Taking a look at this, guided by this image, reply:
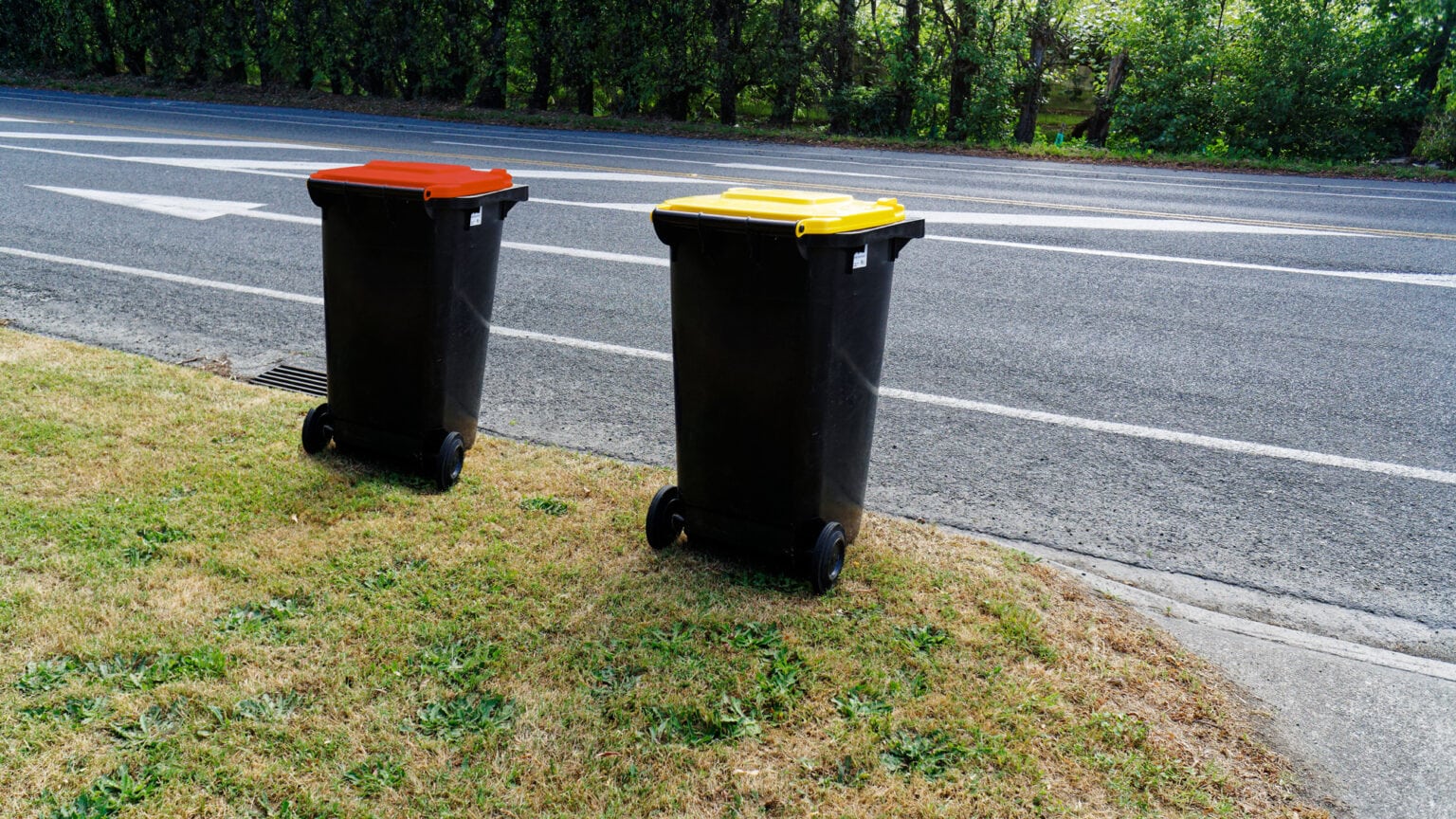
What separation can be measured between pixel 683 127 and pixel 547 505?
56.4ft

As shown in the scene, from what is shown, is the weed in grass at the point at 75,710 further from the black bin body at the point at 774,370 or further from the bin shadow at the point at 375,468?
the black bin body at the point at 774,370

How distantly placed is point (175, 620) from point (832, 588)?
2.01 metres

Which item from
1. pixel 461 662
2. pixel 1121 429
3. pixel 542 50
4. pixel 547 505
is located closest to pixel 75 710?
pixel 461 662

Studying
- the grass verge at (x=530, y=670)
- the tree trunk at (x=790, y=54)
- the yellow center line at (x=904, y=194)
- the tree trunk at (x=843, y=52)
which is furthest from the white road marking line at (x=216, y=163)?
the tree trunk at (x=843, y=52)

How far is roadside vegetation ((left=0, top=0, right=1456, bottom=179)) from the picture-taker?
55.5 ft

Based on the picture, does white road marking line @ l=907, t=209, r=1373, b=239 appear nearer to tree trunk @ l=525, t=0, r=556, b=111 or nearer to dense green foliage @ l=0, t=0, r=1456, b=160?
dense green foliage @ l=0, t=0, r=1456, b=160

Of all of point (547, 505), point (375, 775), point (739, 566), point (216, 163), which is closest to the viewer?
point (375, 775)

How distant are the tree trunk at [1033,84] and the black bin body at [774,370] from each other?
59.4 ft

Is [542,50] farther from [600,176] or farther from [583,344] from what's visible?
[583,344]

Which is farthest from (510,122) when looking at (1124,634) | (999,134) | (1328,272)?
(1124,634)

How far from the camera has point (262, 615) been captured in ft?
9.80

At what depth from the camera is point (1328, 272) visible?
7.76 metres

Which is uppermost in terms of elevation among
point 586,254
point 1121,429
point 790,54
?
point 790,54

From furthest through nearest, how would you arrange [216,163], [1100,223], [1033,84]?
[1033,84]
[216,163]
[1100,223]
